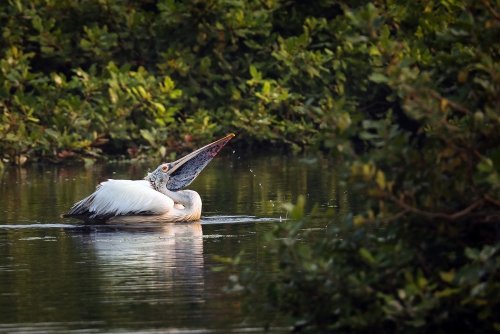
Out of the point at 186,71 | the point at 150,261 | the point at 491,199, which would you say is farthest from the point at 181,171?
the point at 186,71

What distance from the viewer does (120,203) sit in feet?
38.8

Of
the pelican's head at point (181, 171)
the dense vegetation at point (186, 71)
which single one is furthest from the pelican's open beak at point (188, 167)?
the dense vegetation at point (186, 71)

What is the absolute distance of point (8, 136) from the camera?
19344 mm

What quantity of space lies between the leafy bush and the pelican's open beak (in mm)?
6364

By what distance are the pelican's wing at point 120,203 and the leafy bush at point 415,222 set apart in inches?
219

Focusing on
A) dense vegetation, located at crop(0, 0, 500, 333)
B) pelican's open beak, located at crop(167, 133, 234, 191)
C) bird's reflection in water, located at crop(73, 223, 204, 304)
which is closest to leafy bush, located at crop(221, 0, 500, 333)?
bird's reflection in water, located at crop(73, 223, 204, 304)

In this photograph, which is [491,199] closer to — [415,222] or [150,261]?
[415,222]

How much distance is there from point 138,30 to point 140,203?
11.5 metres

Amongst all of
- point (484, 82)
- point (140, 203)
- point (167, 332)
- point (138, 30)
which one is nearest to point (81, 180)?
point (140, 203)

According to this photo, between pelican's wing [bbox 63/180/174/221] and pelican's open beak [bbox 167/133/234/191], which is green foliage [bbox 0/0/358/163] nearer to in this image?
pelican's open beak [bbox 167/133/234/191]

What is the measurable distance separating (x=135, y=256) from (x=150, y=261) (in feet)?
1.18

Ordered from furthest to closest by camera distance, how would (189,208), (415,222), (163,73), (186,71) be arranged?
1. (163,73)
2. (186,71)
3. (189,208)
4. (415,222)

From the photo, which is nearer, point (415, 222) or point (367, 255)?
point (367, 255)

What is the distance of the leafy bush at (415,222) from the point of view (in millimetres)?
5762
